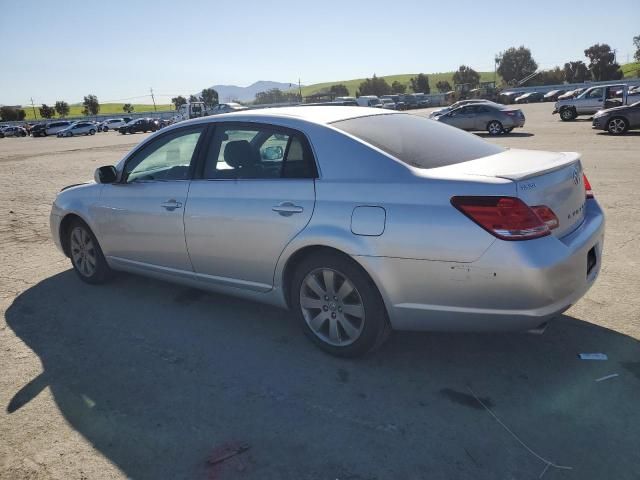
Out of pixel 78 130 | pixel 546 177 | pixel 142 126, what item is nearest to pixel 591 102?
pixel 546 177

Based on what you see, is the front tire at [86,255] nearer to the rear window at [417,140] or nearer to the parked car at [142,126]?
the rear window at [417,140]

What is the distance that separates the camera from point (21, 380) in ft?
11.3

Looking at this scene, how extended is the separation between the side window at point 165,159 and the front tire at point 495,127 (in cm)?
1857

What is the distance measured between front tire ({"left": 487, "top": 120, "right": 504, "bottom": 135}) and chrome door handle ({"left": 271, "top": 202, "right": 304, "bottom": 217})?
19.2m

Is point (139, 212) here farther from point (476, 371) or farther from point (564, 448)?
point (564, 448)

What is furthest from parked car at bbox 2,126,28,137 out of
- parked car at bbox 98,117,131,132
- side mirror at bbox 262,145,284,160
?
side mirror at bbox 262,145,284,160

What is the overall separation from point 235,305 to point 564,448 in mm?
2852

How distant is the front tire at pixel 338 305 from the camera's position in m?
3.21

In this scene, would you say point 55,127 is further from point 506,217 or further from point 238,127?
point 506,217

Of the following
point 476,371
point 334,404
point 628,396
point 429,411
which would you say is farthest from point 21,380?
point 628,396

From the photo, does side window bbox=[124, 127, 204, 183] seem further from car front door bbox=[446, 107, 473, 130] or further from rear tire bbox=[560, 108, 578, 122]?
rear tire bbox=[560, 108, 578, 122]

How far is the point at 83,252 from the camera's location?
5.18 m

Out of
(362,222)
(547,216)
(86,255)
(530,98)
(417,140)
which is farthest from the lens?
(530,98)

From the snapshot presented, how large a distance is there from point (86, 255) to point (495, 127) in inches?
742
